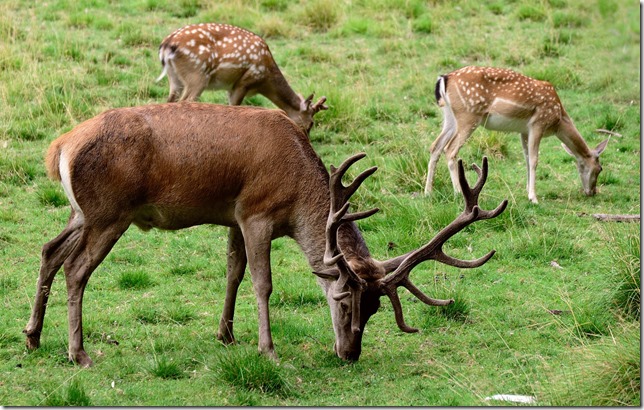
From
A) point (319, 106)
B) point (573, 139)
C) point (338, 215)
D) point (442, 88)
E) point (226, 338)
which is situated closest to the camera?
point (338, 215)

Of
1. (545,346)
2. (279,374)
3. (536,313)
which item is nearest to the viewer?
(279,374)

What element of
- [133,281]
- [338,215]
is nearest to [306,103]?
[133,281]

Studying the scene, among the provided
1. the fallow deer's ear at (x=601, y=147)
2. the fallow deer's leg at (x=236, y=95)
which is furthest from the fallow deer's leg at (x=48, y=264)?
the fallow deer's ear at (x=601, y=147)

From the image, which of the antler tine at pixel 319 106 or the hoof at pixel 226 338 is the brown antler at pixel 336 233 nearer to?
the hoof at pixel 226 338

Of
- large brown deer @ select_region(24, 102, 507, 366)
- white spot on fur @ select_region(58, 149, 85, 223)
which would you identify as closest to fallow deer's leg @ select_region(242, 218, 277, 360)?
large brown deer @ select_region(24, 102, 507, 366)

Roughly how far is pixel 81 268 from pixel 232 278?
1.06 meters

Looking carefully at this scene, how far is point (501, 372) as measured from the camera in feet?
21.1

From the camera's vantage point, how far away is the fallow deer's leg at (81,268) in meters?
6.32

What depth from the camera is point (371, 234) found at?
8852 millimetres

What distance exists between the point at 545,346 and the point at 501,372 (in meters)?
0.58

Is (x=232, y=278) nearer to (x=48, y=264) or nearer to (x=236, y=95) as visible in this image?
(x=48, y=264)

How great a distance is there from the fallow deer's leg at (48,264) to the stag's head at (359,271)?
5.26ft

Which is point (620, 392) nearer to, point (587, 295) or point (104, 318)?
point (587, 295)

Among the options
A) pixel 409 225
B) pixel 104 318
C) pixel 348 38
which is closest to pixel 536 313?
pixel 409 225
